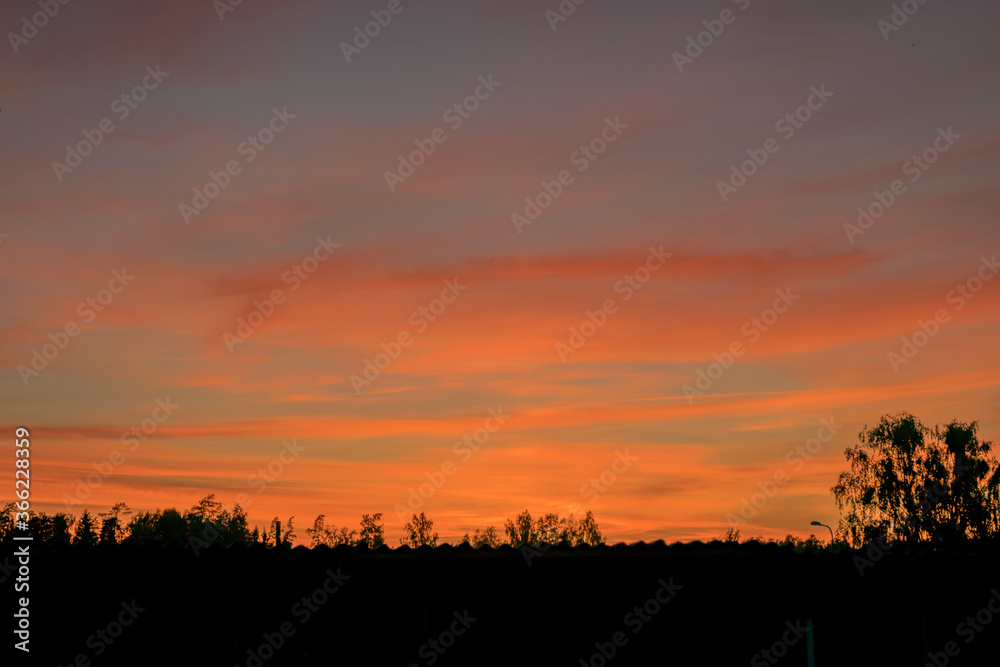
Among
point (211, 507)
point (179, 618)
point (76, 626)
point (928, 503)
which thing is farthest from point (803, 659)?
point (211, 507)

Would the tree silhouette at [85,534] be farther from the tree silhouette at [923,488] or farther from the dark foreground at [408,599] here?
the tree silhouette at [923,488]

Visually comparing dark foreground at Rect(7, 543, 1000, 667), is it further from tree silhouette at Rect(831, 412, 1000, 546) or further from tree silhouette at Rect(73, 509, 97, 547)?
tree silhouette at Rect(831, 412, 1000, 546)

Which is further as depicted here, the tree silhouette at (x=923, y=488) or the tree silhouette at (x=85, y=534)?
the tree silhouette at (x=923, y=488)

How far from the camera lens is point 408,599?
1736 centimetres

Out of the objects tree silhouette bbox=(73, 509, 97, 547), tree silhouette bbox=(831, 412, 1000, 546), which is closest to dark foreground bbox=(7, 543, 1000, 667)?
tree silhouette bbox=(73, 509, 97, 547)

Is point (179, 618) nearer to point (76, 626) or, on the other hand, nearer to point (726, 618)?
point (76, 626)

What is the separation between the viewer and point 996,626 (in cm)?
1736

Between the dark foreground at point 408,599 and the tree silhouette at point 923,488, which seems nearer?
the dark foreground at point 408,599

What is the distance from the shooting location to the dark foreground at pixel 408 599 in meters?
17.3

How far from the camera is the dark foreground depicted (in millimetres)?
17281

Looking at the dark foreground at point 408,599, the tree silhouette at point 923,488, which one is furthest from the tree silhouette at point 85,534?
the tree silhouette at point 923,488

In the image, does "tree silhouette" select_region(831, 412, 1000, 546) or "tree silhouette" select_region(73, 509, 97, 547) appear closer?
"tree silhouette" select_region(73, 509, 97, 547)

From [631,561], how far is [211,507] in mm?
133321

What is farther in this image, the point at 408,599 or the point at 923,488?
the point at 923,488
